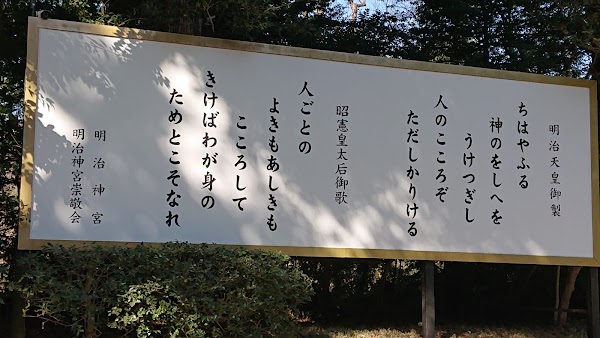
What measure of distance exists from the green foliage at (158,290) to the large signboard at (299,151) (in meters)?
0.42

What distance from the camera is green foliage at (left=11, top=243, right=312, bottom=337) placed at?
4.89 meters

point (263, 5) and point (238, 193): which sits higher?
point (263, 5)

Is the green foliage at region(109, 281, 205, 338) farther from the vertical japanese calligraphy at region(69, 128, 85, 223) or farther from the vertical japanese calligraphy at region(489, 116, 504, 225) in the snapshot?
the vertical japanese calligraphy at region(489, 116, 504, 225)

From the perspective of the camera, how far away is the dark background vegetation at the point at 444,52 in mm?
7430

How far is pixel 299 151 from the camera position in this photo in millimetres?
6102

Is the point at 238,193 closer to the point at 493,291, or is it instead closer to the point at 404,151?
the point at 404,151

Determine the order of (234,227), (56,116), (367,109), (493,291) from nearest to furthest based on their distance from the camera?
(56,116)
(234,227)
(367,109)
(493,291)

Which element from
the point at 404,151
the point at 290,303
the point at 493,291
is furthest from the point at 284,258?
the point at 493,291

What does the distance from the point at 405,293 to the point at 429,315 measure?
2810 millimetres

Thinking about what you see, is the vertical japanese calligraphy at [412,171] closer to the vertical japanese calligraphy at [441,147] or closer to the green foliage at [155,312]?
the vertical japanese calligraphy at [441,147]

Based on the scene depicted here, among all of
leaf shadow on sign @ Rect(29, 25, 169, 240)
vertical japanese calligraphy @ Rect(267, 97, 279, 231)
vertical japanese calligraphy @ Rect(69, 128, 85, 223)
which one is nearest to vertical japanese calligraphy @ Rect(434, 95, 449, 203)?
vertical japanese calligraphy @ Rect(267, 97, 279, 231)

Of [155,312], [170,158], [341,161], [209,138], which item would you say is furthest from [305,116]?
[155,312]

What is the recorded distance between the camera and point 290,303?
18.1 feet

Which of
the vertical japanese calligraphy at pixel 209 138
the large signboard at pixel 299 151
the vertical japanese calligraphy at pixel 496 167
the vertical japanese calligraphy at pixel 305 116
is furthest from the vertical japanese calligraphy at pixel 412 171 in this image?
the vertical japanese calligraphy at pixel 209 138
